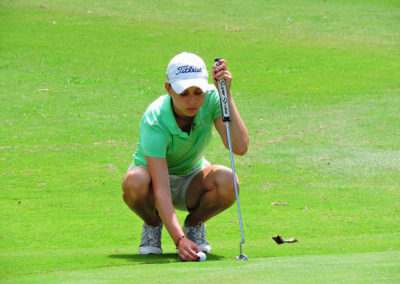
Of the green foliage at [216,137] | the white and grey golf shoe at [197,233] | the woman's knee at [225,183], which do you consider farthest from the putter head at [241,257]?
the woman's knee at [225,183]

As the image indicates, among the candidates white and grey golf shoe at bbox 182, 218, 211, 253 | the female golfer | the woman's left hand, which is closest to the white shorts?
the female golfer

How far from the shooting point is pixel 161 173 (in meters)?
4.62

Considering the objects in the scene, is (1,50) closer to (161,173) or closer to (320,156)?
(320,156)

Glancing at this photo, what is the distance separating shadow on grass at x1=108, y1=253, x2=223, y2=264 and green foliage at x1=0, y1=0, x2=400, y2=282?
13 millimetres

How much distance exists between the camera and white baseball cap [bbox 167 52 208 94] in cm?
445

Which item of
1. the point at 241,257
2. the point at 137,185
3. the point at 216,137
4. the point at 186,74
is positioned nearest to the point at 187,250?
the point at 241,257

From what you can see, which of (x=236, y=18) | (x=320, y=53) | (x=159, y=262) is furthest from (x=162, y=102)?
(x=236, y=18)

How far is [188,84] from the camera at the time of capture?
14.5 feet

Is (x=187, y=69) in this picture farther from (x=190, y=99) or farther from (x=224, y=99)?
(x=224, y=99)

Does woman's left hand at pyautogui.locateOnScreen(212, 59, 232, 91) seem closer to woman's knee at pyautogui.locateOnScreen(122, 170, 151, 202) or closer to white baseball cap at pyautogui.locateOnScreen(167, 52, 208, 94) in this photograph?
white baseball cap at pyautogui.locateOnScreen(167, 52, 208, 94)

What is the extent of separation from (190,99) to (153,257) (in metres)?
0.91

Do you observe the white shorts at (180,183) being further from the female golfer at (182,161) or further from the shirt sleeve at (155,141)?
the shirt sleeve at (155,141)

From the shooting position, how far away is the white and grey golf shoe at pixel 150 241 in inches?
192

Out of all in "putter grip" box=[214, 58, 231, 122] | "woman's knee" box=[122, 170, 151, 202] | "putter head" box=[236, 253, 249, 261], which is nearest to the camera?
"putter head" box=[236, 253, 249, 261]
